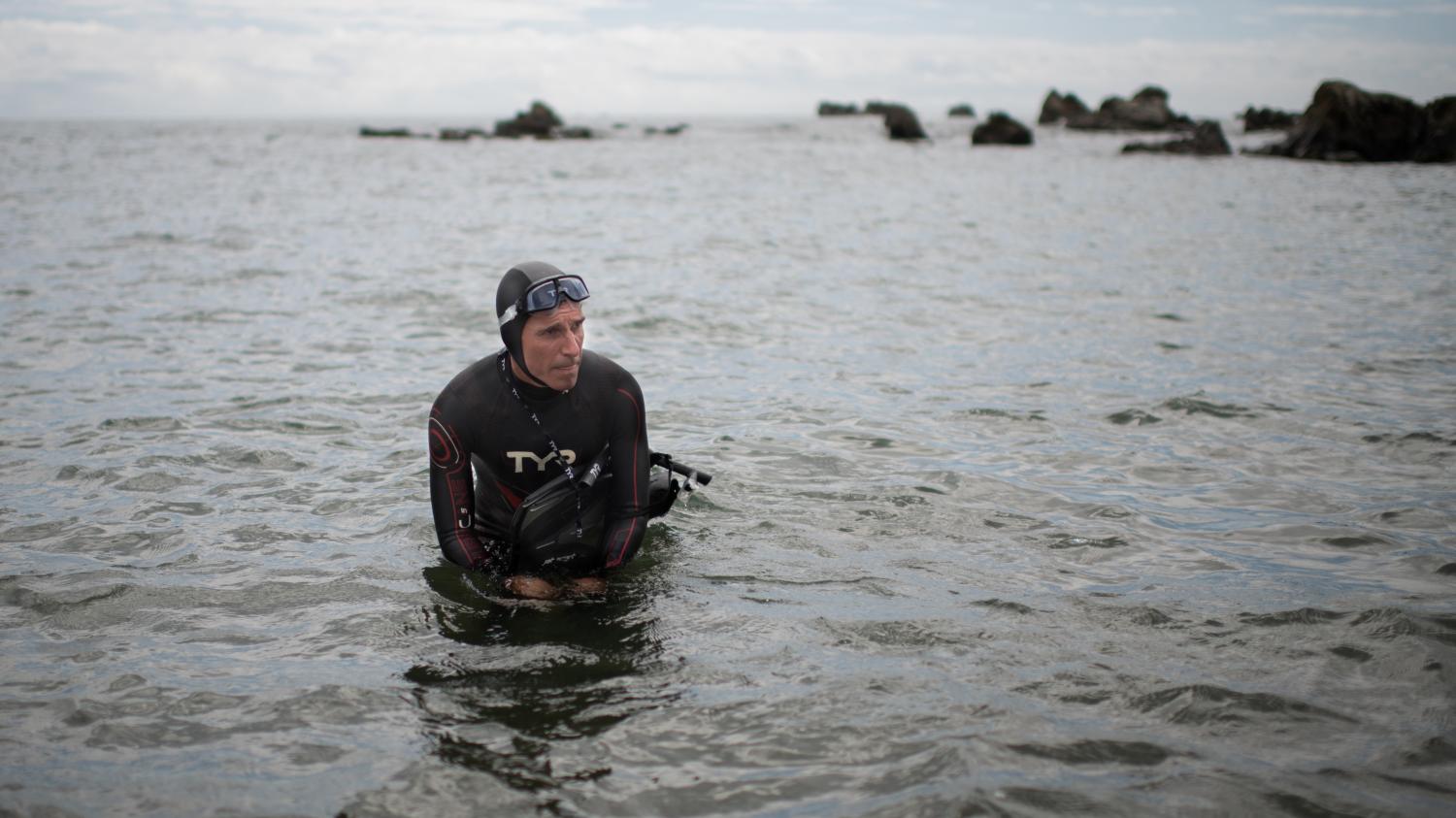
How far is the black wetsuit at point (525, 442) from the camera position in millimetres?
6133

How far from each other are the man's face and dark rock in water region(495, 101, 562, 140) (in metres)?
109

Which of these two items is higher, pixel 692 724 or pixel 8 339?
pixel 8 339

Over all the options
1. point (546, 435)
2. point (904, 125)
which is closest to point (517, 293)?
point (546, 435)

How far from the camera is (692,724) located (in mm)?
5012

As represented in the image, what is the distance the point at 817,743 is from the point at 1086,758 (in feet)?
3.98

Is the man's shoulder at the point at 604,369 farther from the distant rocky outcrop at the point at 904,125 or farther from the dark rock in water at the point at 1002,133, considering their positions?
the distant rocky outcrop at the point at 904,125

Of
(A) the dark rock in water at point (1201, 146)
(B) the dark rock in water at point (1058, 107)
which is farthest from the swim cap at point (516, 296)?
(B) the dark rock in water at point (1058, 107)

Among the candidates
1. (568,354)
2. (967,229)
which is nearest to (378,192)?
(967,229)

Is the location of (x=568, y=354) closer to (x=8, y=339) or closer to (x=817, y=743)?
(x=817, y=743)

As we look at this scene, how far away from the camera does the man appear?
5961 millimetres

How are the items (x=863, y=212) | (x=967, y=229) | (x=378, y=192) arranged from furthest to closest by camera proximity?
(x=378, y=192) < (x=863, y=212) < (x=967, y=229)

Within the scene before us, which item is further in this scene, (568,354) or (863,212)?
(863,212)

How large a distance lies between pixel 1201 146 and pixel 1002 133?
2318 centimetres

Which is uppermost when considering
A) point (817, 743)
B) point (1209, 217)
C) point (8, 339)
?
point (1209, 217)
